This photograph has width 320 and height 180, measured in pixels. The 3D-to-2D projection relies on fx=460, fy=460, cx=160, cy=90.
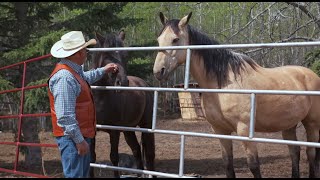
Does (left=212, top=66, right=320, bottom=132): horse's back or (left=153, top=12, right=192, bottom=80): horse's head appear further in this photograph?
(left=212, top=66, right=320, bottom=132): horse's back

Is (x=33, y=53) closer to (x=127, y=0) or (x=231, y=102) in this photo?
(x=127, y=0)

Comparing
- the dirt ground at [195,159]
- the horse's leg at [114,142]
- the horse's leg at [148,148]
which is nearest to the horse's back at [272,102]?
the dirt ground at [195,159]

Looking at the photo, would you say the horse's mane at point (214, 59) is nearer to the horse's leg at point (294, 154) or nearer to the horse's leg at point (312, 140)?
the horse's leg at point (312, 140)

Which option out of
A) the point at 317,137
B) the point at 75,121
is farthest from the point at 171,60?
the point at 317,137

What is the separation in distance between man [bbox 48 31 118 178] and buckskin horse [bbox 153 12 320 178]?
0.93 metres

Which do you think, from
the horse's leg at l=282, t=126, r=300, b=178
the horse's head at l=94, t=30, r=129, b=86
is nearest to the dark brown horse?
the horse's head at l=94, t=30, r=129, b=86

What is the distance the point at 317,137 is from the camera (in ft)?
19.8

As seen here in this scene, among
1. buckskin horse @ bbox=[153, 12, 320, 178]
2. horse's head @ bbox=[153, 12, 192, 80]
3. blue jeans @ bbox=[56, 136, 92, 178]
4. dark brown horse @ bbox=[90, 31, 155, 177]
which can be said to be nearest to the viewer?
blue jeans @ bbox=[56, 136, 92, 178]

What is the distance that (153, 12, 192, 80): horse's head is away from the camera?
14.5ft

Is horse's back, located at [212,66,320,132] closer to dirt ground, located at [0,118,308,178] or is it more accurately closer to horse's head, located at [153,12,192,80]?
horse's head, located at [153,12,192,80]

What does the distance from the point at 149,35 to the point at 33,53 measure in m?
Answer: 16.4

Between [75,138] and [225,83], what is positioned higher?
[225,83]

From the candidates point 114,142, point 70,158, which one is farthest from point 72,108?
point 114,142

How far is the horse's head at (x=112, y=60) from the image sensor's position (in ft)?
17.1
